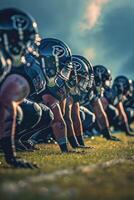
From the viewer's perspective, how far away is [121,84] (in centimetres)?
2333

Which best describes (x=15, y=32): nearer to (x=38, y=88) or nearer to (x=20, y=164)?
(x=20, y=164)

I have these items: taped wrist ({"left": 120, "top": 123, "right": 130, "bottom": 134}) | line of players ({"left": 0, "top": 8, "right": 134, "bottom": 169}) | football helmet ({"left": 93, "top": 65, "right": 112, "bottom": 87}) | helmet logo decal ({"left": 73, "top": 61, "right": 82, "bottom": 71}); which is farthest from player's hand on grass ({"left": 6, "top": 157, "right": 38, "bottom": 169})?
taped wrist ({"left": 120, "top": 123, "right": 130, "bottom": 134})

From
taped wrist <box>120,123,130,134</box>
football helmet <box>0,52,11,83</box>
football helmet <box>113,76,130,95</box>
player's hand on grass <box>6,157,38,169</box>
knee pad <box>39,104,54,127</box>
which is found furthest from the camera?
football helmet <box>113,76,130,95</box>

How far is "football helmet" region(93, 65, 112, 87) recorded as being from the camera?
18.0m

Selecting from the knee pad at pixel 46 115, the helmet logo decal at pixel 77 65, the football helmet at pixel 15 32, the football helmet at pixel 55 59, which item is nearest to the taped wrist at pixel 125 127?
the helmet logo decal at pixel 77 65

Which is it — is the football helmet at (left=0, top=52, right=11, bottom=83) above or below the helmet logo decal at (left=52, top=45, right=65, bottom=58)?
below

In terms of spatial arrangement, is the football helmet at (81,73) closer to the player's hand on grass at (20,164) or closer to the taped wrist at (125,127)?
the player's hand on grass at (20,164)

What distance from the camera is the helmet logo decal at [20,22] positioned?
8409 millimetres

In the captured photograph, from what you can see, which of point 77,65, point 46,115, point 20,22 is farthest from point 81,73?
point 20,22

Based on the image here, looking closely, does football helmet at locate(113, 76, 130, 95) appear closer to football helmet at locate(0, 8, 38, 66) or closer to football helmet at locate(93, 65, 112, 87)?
football helmet at locate(93, 65, 112, 87)

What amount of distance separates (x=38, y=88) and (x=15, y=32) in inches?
121

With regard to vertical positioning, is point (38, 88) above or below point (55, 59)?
below

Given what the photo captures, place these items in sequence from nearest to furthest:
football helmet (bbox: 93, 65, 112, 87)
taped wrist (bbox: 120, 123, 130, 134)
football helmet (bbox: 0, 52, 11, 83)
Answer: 1. football helmet (bbox: 0, 52, 11, 83)
2. football helmet (bbox: 93, 65, 112, 87)
3. taped wrist (bbox: 120, 123, 130, 134)

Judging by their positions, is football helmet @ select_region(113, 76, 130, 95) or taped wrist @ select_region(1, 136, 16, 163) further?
football helmet @ select_region(113, 76, 130, 95)
